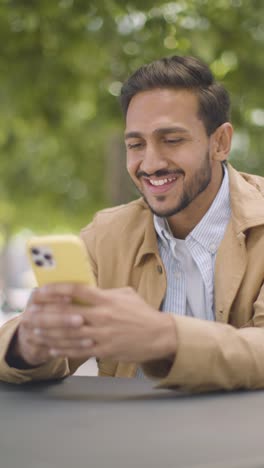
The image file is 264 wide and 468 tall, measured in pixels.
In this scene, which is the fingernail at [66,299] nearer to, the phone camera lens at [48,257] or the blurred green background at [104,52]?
the phone camera lens at [48,257]

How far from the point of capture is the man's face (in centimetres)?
289

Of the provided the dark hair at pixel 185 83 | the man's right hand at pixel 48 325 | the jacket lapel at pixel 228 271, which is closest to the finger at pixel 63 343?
the man's right hand at pixel 48 325

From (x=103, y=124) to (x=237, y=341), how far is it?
4.89 metres

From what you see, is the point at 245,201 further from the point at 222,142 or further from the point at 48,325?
the point at 48,325

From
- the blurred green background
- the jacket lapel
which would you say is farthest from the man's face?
the blurred green background

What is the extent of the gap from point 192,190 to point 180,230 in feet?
0.59

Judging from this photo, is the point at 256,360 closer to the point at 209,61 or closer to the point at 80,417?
the point at 80,417

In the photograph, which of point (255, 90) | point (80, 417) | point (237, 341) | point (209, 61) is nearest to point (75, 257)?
point (80, 417)

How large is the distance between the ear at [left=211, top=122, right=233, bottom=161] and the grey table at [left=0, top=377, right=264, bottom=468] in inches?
43.5

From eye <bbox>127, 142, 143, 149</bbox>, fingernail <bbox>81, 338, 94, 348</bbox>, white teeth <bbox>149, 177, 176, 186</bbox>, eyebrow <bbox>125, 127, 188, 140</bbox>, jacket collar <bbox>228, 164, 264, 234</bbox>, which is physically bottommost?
fingernail <bbox>81, 338, 94, 348</bbox>

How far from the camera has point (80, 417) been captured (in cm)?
200

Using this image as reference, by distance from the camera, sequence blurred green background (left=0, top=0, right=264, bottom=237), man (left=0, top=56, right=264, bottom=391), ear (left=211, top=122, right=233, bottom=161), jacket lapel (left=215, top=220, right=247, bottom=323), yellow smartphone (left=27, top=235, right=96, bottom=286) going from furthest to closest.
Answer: blurred green background (left=0, top=0, right=264, bottom=237) → ear (left=211, top=122, right=233, bottom=161) → jacket lapel (left=215, top=220, right=247, bottom=323) → man (left=0, top=56, right=264, bottom=391) → yellow smartphone (left=27, top=235, right=96, bottom=286)

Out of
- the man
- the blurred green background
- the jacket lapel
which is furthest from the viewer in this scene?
the blurred green background

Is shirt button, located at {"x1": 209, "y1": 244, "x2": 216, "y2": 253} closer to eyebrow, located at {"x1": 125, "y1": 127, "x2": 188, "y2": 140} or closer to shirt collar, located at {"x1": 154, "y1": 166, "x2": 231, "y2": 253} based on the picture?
shirt collar, located at {"x1": 154, "y1": 166, "x2": 231, "y2": 253}
